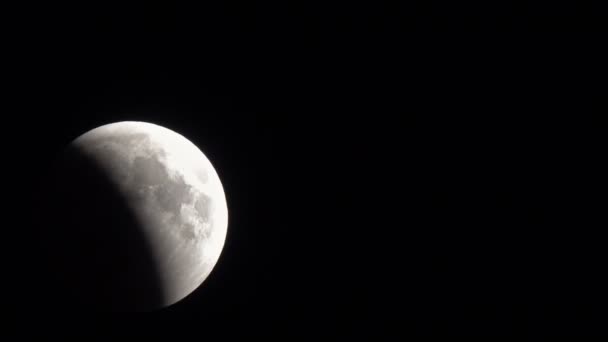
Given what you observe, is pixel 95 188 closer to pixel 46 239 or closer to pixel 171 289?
pixel 46 239

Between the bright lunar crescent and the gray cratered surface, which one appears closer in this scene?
the bright lunar crescent

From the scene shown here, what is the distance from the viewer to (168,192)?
4.93m

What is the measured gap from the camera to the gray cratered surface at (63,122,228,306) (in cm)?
490

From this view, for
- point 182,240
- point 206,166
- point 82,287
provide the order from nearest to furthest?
point 82,287, point 182,240, point 206,166

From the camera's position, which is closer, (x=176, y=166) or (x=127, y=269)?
(x=127, y=269)

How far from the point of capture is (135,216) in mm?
4812

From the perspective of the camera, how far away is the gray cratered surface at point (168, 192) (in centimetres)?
490

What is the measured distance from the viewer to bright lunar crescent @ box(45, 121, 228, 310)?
15.2ft

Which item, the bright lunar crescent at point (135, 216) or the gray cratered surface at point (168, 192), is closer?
the bright lunar crescent at point (135, 216)

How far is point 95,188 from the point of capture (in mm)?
4820

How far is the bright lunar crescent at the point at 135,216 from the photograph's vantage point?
15.2 ft

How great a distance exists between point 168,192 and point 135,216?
1.18 ft

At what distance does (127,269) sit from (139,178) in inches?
32.4

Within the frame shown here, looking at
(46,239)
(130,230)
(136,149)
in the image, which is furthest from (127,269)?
(136,149)
